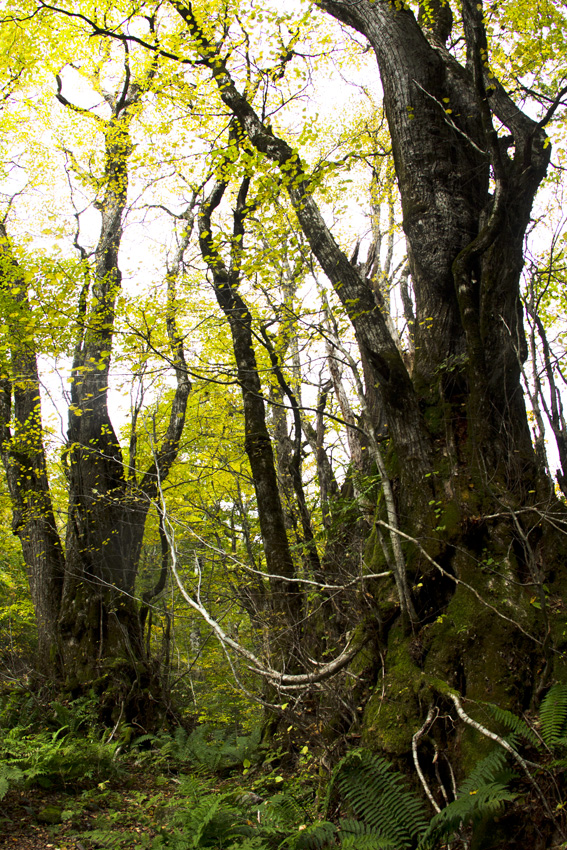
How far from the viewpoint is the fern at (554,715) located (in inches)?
101

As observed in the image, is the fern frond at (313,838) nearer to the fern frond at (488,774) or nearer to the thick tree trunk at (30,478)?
the fern frond at (488,774)

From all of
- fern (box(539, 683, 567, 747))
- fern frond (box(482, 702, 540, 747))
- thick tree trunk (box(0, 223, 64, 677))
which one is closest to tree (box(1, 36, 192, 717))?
thick tree trunk (box(0, 223, 64, 677))

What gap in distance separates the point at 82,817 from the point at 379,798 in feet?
9.47

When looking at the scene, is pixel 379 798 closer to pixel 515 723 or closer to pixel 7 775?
pixel 515 723

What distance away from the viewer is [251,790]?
4.64 meters

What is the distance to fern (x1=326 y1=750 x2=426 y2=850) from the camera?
8.84ft

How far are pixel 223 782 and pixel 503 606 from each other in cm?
401

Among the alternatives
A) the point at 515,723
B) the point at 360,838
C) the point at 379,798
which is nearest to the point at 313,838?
the point at 360,838

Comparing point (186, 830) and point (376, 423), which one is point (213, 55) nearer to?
point (376, 423)

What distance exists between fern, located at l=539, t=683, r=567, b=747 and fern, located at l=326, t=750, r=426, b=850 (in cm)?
83

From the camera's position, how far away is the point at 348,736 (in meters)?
3.53

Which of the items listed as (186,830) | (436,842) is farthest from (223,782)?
(436,842)

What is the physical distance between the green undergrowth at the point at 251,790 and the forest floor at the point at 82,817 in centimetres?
1

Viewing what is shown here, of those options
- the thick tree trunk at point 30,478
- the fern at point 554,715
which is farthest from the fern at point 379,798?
the thick tree trunk at point 30,478
